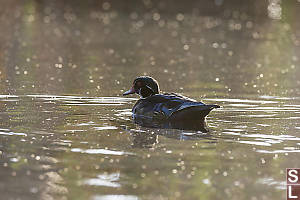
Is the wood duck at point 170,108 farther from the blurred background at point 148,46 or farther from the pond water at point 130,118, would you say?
the blurred background at point 148,46

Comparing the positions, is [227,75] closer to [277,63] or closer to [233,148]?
[277,63]

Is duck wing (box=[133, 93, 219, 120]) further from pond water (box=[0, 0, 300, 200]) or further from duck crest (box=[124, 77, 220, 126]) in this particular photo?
pond water (box=[0, 0, 300, 200])

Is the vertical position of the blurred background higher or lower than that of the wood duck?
higher

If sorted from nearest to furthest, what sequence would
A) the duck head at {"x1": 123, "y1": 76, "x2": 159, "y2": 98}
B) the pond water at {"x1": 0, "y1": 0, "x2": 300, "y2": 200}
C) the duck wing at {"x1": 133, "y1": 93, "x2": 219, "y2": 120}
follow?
the pond water at {"x1": 0, "y1": 0, "x2": 300, "y2": 200}, the duck wing at {"x1": 133, "y1": 93, "x2": 219, "y2": 120}, the duck head at {"x1": 123, "y1": 76, "x2": 159, "y2": 98}

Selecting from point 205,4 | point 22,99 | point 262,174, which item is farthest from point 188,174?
point 205,4

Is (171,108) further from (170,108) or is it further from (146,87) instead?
(146,87)

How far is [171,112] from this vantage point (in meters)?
11.5

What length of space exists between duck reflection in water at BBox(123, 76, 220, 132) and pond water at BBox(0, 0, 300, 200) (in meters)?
0.21

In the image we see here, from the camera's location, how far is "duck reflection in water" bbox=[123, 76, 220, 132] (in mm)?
11234

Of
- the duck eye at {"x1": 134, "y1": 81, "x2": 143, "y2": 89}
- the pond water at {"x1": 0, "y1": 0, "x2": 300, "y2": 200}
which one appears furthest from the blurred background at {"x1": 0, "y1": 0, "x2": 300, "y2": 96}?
the duck eye at {"x1": 134, "y1": 81, "x2": 143, "y2": 89}

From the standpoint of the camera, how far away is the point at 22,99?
13.5m

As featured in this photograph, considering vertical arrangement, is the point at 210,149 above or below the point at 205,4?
below

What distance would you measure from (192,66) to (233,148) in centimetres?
1061

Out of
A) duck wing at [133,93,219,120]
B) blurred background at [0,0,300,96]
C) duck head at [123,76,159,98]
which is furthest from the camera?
blurred background at [0,0,300,96]
